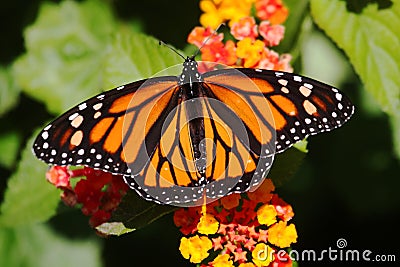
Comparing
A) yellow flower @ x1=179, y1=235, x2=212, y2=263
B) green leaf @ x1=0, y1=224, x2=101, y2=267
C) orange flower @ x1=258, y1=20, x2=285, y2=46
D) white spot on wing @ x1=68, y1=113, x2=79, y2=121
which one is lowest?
green leaf @ x1=0, y1=224, x2=101, y2=267

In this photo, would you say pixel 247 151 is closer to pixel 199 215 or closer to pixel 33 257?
pixel 199 215

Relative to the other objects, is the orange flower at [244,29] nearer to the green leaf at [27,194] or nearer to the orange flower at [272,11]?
the orange flower at [272,11]

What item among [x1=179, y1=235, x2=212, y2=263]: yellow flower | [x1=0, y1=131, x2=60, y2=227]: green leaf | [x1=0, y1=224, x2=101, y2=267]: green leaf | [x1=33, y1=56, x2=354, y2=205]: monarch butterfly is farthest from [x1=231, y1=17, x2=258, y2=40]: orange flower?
[x1=0, y1=224, x2=101, y2=267]: green leaf

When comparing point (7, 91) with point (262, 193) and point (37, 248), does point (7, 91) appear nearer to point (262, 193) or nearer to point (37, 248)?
point (37, 248)

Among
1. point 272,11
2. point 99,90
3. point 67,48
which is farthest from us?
point 67,48

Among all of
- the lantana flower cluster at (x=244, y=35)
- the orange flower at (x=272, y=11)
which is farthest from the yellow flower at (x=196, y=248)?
the orange flower at (x=272, y=11)

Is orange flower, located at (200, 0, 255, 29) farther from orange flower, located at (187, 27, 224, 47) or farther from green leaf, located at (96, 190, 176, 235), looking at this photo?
green leaf, located at (96, 190, 176, 235)

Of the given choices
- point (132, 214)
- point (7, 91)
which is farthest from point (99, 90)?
point (132, 214)
